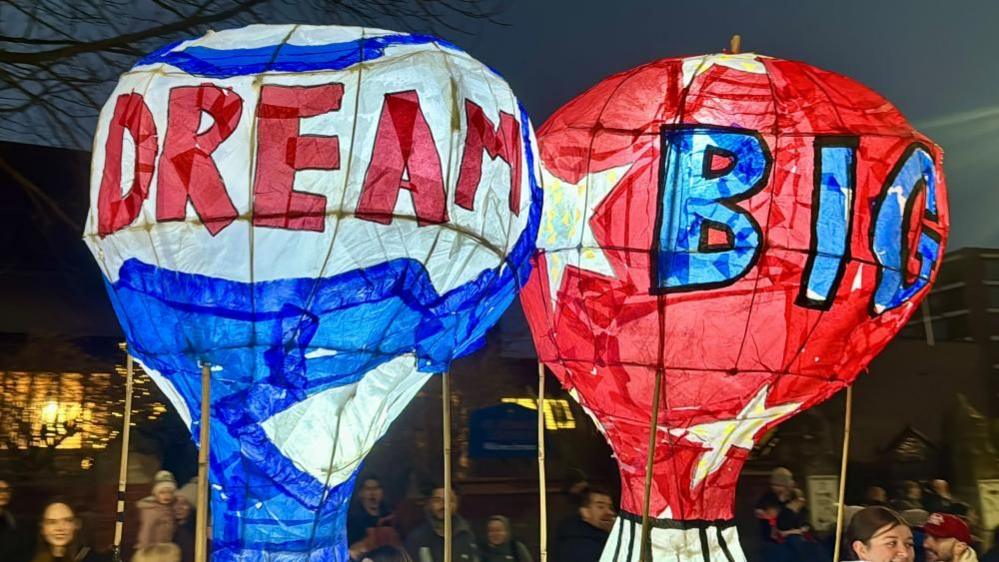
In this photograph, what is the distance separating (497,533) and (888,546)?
186cm

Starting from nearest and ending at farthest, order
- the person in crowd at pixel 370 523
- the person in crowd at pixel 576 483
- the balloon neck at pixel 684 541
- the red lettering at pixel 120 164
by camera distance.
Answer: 1. the red lettering at pixel 120 164
2. the balloon neck at pixel 684 541
3. the person in crowd at pixel 370 523
4. the person in crowd at pixel 576 483

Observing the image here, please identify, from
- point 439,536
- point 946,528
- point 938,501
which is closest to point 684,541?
point 439,536

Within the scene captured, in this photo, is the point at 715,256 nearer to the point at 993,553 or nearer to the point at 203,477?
the point at 203,477

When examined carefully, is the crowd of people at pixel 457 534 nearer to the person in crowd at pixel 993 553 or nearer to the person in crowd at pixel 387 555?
the person in crowd at pixel 387 555

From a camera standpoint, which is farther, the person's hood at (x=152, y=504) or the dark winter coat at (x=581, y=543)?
the dark winter coat at (x=581, y=543)

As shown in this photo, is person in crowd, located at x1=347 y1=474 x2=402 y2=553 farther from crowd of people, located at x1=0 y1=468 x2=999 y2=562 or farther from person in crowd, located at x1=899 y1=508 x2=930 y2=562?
person in crowd, located at x1=899 y1=508 x2=930 y2=562

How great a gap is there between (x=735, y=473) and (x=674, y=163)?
112 centimetres

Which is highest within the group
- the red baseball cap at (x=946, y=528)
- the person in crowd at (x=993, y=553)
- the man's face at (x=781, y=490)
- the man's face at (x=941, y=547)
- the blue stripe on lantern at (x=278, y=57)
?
the blue stripe on lantern at (x=278, y=57)

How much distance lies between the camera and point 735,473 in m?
3.83

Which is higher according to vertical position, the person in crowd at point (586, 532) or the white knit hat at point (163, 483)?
the white knit hat at point (163, 483)

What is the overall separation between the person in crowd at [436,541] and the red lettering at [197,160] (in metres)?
2.63

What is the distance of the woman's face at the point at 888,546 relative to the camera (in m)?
4.17

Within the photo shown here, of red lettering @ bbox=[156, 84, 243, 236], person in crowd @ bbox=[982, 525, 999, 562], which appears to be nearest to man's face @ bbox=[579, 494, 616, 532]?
red lettering @ bbox=[156, 84, 243, 236]

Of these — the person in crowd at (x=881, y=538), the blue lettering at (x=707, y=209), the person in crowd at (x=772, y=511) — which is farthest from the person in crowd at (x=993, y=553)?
the blue lettering at (x=707, y=209)
